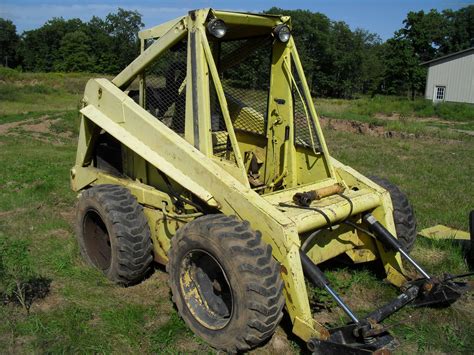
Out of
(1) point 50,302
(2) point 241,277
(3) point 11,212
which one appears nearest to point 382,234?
(2) point 241,277

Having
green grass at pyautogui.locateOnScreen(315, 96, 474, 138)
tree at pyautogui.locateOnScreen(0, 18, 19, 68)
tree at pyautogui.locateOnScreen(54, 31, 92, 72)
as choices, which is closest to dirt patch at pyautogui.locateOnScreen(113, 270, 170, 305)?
green grass at pyautogui.locateOnScreen(315, 96, 474, 138)

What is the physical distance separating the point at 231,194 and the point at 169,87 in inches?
58.7

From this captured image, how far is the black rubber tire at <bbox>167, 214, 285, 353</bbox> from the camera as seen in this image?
3.24 meters

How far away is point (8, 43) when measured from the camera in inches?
2980

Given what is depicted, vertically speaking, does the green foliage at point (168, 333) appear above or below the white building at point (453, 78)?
below

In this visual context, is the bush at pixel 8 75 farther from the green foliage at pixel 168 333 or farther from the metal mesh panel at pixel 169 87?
the green foliage at pixel 168 333

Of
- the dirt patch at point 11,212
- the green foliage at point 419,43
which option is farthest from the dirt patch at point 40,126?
the green foliage at point 419,43

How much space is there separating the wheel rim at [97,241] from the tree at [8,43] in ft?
258

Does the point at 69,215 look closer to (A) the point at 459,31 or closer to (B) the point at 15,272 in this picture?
(B) the point at 15,272

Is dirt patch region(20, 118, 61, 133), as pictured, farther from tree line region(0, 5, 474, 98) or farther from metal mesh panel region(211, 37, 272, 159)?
tree line region(0, 5, 474, 98)

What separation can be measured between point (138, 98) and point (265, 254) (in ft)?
8.02

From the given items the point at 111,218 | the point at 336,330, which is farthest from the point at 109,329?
the point at 336,330

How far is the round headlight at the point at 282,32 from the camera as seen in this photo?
4508 millimetres

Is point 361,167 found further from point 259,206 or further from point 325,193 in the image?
point 259,206
